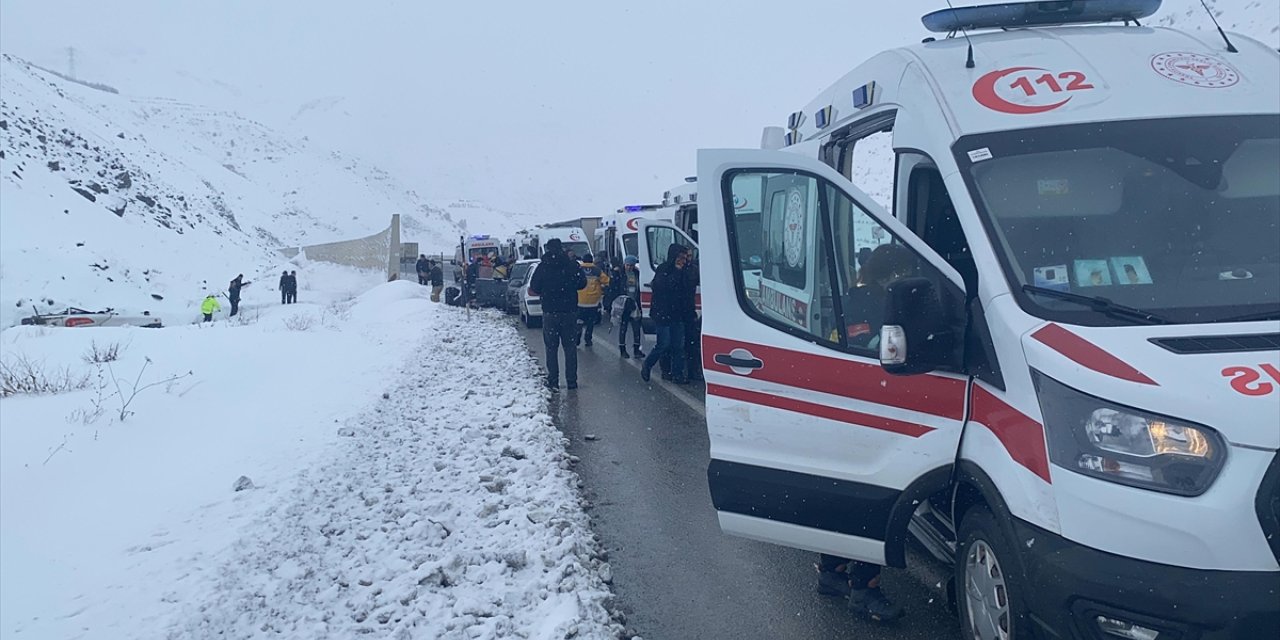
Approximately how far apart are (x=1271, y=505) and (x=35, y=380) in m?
11.4

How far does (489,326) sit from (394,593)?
16.7 metres

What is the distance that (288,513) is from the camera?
5.91 meters

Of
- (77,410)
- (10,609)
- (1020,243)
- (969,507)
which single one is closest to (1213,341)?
(1020,243)

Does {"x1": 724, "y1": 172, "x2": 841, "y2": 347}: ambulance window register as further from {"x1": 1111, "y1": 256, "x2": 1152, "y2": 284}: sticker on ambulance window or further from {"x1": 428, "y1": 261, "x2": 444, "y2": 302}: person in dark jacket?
{"x1": 428, "y1": 261, "x2": 444, "y2": 302}: person in dark jacket

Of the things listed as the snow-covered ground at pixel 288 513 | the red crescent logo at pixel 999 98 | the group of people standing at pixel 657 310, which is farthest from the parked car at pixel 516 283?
the red crescent logo at pixel 999 98

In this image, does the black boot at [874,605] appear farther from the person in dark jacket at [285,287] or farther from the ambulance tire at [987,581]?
the person in dark jacket at [285,287]

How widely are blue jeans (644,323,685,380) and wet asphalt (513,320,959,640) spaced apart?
2761mm

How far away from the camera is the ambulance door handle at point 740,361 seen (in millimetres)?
4270

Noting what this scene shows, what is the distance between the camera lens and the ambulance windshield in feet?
11.0

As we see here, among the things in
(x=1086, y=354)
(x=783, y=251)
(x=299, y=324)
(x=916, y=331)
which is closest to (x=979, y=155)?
(x=916, y=331)

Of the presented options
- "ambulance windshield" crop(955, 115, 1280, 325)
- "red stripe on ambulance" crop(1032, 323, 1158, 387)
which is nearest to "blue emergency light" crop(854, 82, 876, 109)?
"ambulance windshield" crop(955, 115, 1280, 325)

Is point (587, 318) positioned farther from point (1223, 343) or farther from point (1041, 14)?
point (1223, 343)

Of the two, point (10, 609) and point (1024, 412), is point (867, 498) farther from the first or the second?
point (10, 609)

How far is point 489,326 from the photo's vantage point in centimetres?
2133
